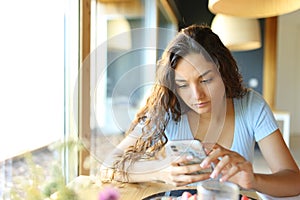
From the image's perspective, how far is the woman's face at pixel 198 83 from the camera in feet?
2.40

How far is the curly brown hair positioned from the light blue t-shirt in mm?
27

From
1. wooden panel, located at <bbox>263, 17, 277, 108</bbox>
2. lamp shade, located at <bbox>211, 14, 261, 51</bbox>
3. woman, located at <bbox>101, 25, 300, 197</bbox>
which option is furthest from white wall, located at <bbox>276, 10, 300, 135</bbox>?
woman, located at <bbox>101, 25, 300, 197</bbox>

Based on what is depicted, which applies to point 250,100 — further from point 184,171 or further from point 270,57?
point 270,57

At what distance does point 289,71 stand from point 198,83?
12.1 feet

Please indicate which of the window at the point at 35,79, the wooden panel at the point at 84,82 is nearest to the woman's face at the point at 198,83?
the wooden panel at the point at 84,82

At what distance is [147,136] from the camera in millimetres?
783

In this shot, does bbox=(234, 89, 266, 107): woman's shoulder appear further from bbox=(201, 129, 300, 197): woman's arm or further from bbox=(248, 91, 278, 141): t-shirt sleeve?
bbox=(201, 129, 300, 197): woman's arm

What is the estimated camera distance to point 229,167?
2.08 feet

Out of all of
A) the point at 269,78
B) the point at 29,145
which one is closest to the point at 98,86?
the point at 29,145

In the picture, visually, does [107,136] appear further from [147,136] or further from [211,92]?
[211,92]

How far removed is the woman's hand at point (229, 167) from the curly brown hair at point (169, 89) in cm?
15

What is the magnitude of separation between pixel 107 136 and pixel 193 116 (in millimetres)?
292

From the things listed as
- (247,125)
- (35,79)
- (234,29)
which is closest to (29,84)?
(35,79)

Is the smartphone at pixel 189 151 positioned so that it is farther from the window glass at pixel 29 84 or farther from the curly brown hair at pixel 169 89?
the window glass at pixel 29 84
